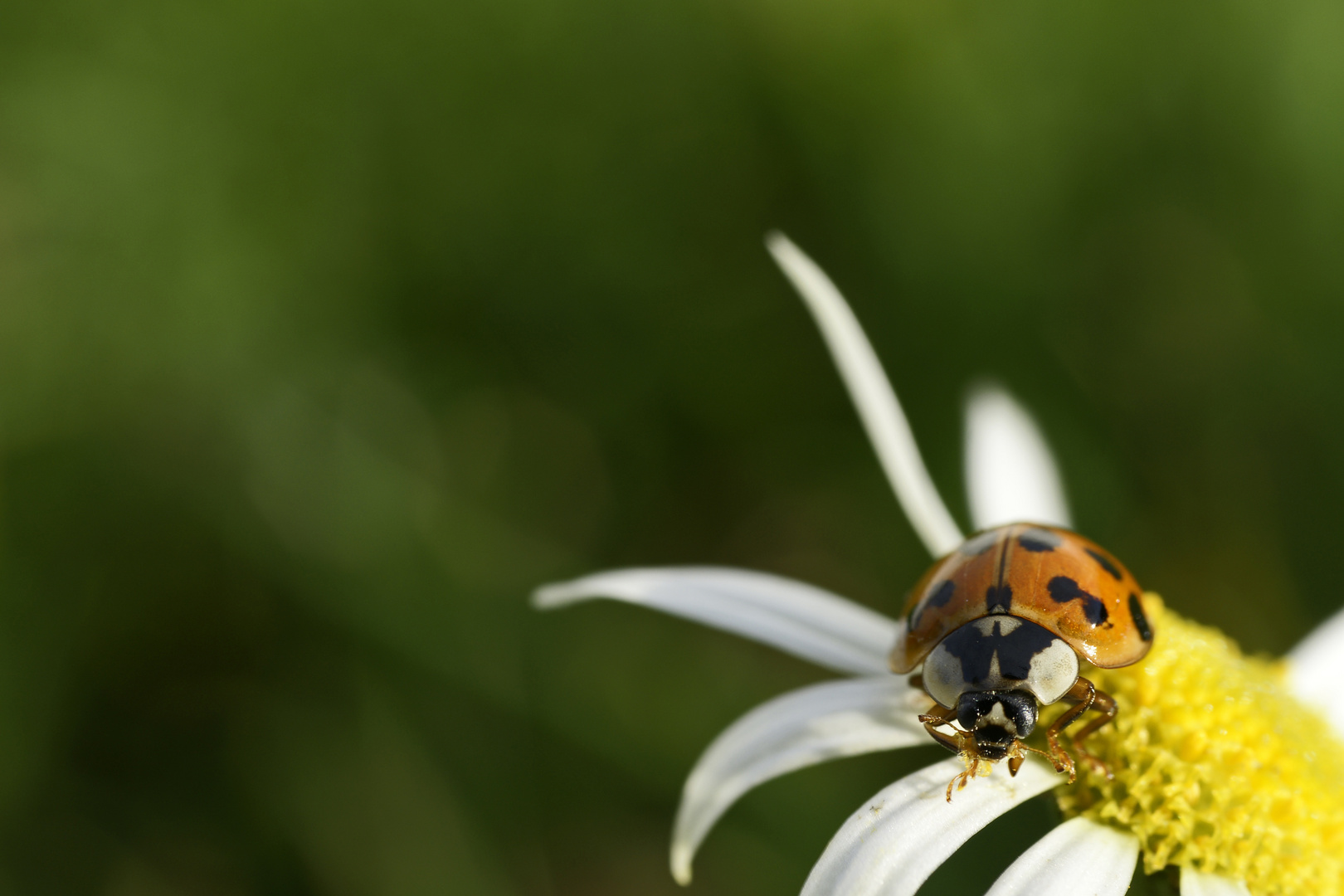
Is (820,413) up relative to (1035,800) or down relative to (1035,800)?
up

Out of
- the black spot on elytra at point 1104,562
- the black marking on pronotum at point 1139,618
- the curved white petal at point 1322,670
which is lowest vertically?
the curved white petal at point 1322,670

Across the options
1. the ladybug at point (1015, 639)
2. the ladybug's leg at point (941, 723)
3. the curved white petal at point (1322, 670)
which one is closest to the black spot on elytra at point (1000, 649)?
the ladybug at point (1015, 639)

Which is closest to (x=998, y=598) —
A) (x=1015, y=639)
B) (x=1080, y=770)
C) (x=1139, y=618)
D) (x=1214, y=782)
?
(x=1015, y=639)

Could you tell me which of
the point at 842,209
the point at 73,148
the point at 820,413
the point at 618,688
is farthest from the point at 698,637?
the point at 73,148

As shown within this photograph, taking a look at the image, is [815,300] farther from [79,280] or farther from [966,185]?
[79,280]

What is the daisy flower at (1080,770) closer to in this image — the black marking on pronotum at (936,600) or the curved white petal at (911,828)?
the curved white petal at (911,828)

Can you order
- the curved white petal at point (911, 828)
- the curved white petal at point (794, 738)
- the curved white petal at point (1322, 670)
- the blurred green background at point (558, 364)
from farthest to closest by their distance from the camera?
the blurred green background at point (558, 364)
the curved white petal at point (1322, 670)
the curved white petal at point (794, 738)
the curved white petal at point (911, 828)

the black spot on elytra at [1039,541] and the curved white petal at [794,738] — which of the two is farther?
the curved white petal at [794,738]
